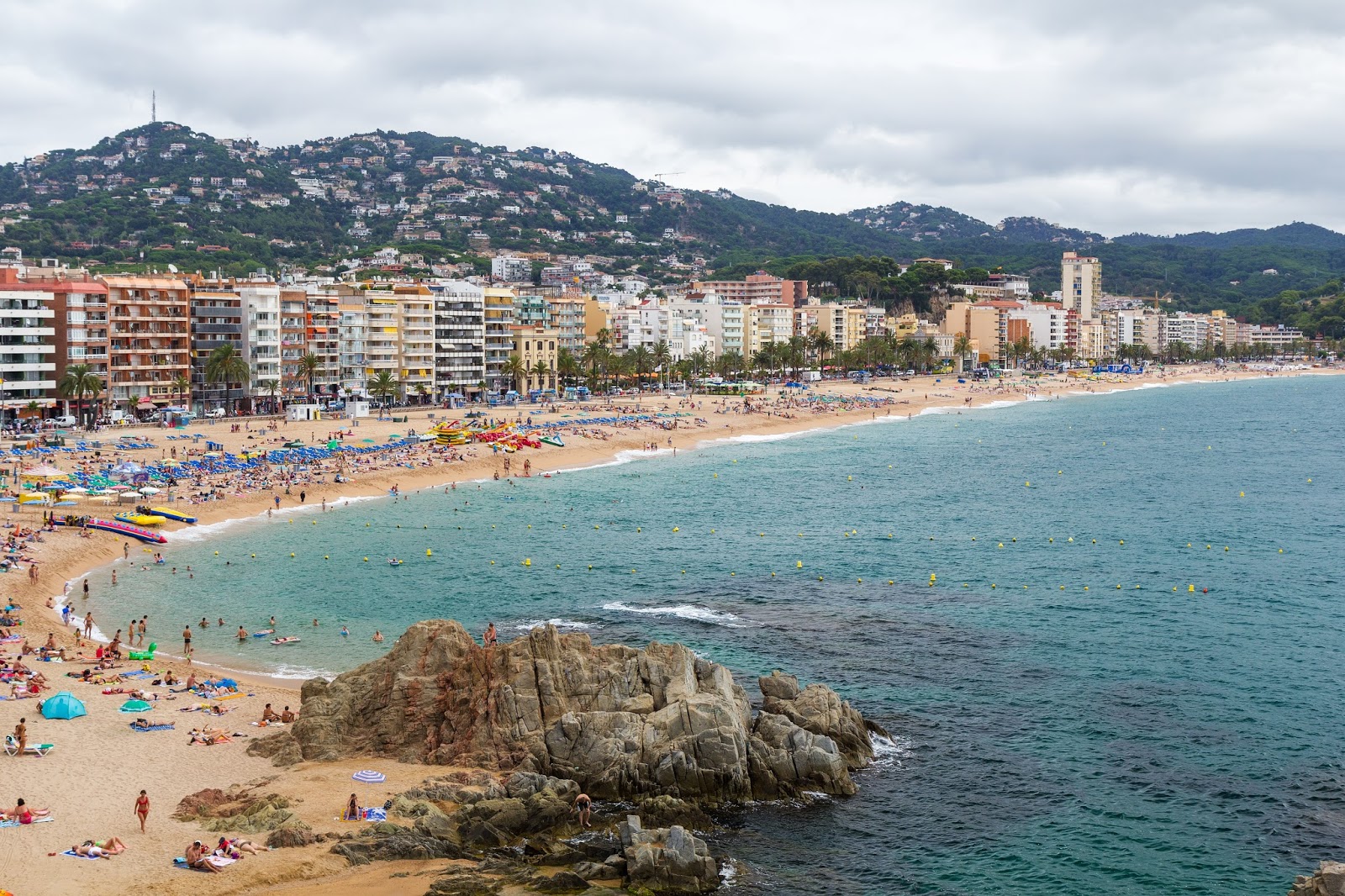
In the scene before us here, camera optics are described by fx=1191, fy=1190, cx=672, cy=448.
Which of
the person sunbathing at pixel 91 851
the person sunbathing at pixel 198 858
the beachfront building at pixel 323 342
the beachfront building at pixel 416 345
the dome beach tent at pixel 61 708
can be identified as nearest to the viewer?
the person sunbathing at pixel 198 858

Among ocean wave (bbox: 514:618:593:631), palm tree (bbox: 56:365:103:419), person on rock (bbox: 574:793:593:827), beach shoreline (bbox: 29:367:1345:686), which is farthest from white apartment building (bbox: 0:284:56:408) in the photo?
person on rock (bbox: 574:793:593:827)

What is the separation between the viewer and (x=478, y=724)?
2677 centimetres

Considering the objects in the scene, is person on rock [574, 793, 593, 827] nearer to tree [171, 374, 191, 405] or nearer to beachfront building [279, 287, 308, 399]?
tree [171, 374, 191, 405]

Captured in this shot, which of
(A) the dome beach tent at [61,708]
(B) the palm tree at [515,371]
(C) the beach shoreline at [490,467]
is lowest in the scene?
(A) the dome beach tent at [61,708]

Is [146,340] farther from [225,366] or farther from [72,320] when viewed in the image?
[225,366]

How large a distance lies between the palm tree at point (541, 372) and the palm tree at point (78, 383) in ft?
159

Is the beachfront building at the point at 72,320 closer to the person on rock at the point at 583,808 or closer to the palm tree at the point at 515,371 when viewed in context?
the palm tree at the point at 515,371

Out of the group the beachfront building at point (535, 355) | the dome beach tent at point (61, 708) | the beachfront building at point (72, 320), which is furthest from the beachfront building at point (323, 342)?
the dome beach tent at point (61, 708)

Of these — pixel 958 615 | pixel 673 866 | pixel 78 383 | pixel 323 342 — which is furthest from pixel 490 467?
pixel 673 866

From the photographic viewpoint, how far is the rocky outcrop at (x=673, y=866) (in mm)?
20953

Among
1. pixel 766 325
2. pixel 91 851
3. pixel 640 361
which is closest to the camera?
pixel 91 851

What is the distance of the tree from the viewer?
91931 mm

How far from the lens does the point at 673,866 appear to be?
68.9 ft

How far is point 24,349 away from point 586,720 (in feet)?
229
